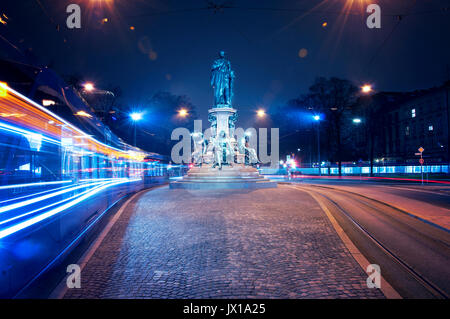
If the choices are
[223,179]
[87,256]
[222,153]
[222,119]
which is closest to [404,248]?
[87,256]

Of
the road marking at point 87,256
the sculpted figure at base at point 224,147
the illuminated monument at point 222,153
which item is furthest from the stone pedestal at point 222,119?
the road marking at point 87,256

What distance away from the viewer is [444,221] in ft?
26.7

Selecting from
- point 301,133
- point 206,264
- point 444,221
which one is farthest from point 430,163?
point 206,264

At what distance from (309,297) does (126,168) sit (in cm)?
4105

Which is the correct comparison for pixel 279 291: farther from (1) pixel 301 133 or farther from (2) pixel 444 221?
(1) pixel 301 133

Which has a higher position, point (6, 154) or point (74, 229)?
point (6, 154)

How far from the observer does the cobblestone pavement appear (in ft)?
12.4

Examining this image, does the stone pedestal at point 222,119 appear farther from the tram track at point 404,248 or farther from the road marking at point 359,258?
the road marking at point 359,258

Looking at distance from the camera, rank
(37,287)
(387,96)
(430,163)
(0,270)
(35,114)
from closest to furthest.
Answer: (37,287), (0,270), (35,114), (430,163), (387,96)

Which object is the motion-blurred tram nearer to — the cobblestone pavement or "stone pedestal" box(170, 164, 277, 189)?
the cobblestone pavement

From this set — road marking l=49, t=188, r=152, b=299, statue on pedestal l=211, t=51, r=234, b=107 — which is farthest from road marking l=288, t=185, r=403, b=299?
statue on pedestal l=211, t=51, r=234, b=107

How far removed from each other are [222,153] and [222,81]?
19.6 ft

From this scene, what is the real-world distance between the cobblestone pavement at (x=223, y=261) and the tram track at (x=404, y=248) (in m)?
0.54

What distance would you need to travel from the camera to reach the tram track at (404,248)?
410 cm
